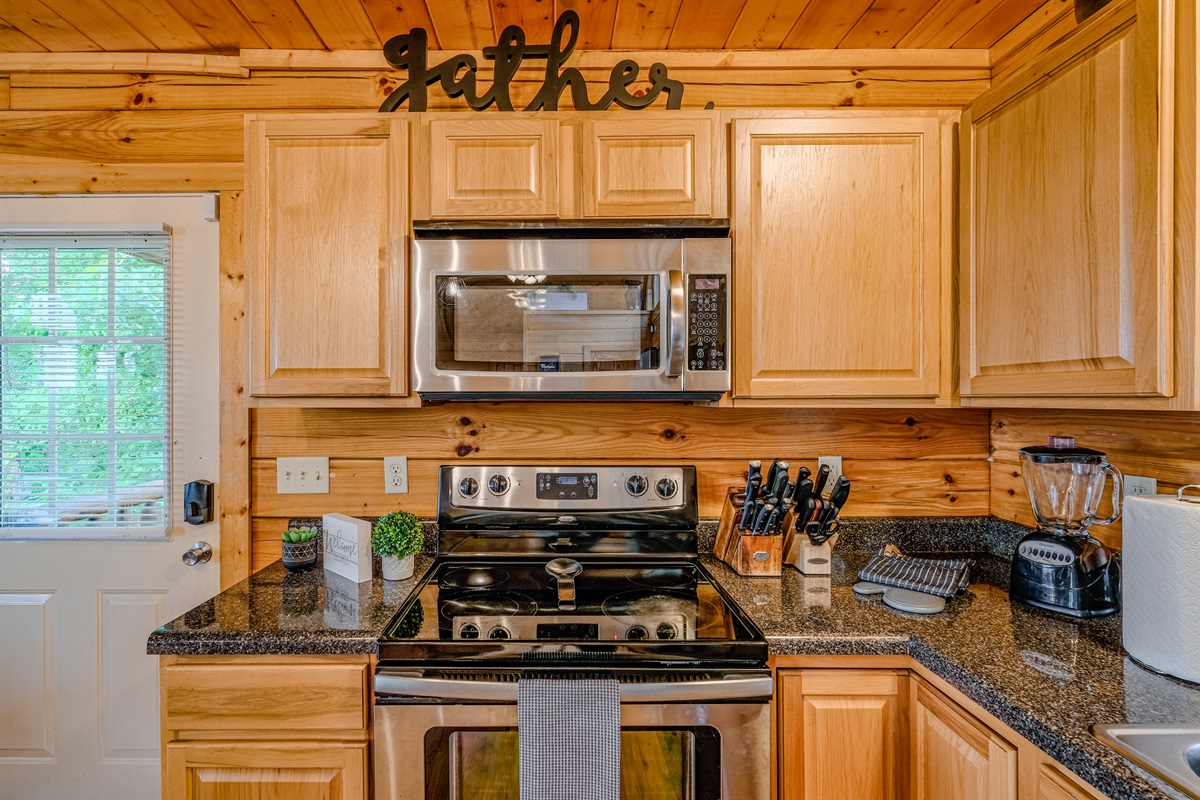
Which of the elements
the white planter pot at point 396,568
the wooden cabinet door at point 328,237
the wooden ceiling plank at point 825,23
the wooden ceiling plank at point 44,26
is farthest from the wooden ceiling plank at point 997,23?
the wooden ceiling plank at point 44,26

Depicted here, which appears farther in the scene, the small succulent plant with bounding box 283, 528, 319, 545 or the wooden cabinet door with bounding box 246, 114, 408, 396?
the small succulent plant with bounding box 283, 528, 319, 545

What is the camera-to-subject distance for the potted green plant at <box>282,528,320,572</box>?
1619mm

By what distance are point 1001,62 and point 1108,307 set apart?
1163mm

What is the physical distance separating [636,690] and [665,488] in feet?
2.31

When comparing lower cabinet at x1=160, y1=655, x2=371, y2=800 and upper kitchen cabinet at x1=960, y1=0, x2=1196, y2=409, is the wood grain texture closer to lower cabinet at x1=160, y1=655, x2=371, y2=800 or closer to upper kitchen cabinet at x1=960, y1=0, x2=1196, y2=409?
lower cabinet at x1=160, y1=655, x2=371, y2=800

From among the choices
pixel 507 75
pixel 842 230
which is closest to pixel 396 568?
pixel 507 75

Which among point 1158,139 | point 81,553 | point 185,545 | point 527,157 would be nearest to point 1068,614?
point 1158,139

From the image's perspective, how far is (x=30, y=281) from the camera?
185cm

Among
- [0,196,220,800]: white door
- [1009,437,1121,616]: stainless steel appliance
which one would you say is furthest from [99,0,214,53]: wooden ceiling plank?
[1009,437,1121,616]: stainless steel appliance

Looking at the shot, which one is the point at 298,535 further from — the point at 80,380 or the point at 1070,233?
the point at 1070,233

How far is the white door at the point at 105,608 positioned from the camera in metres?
1.83

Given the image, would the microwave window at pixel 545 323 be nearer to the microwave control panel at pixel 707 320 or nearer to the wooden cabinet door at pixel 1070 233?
the microwave control panel at pixel 707 320

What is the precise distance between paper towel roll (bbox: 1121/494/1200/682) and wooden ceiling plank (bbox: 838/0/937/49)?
142cm

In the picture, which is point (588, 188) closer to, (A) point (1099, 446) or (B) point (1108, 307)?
(B) point (1108, 307)
